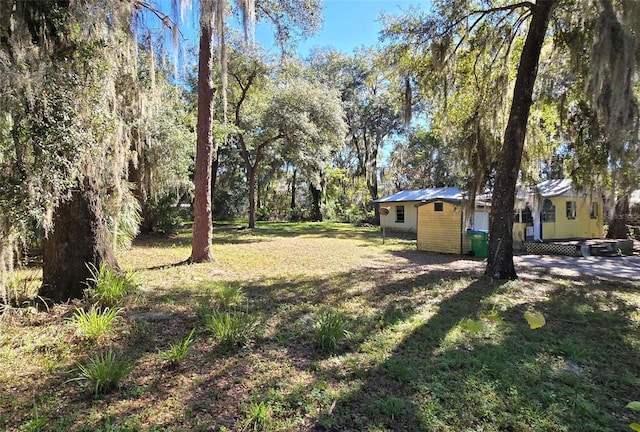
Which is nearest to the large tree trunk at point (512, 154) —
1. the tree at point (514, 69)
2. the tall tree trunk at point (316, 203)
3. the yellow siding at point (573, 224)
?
the tree at point (514, 69)

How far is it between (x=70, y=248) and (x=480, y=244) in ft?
32.5

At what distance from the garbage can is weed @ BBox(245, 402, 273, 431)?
9541 millimetres

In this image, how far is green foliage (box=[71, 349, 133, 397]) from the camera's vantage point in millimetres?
2496

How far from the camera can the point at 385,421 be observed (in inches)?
94.3

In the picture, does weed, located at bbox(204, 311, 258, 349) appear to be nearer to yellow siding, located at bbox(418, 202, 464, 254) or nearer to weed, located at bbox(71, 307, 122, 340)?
weed, located at bbox(71, 307, 122, 340)

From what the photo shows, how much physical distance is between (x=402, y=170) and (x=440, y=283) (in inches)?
1003

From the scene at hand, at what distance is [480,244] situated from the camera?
34.7 ft

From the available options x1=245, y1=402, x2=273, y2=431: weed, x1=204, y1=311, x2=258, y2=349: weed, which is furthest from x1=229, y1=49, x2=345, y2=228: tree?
x1=245, y1=402, x2=273, y2=431: weed

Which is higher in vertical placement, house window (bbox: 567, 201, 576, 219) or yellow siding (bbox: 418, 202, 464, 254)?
house window (bbox: 567, 201, 576, 219)

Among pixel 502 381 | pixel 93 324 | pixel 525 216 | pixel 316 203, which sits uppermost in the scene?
pixel 316 203

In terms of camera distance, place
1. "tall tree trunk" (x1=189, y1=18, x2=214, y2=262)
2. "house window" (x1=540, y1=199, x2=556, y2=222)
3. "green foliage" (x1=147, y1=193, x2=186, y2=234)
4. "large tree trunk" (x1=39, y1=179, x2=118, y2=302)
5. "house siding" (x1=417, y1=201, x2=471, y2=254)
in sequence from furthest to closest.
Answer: "house window" (x1=540, y1=199, x2=556, y2=222) < "green foliage" (x1=147, y1=193, x2=186, y2=234) < "house siding" (x1=417, y1=201, x2=471, y2=254) < "tall tree trunk" (x1=189, y1=18, x2=214, y2=262) < "large tree trunk" (x1=39, y1=179, x2=118, y2=302)

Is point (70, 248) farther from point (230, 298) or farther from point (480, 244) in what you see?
point (480, 244)

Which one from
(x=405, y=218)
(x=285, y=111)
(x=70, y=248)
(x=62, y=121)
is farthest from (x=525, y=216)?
(x=62, y=121)

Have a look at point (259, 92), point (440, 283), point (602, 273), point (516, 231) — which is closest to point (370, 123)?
point (259, 92)
